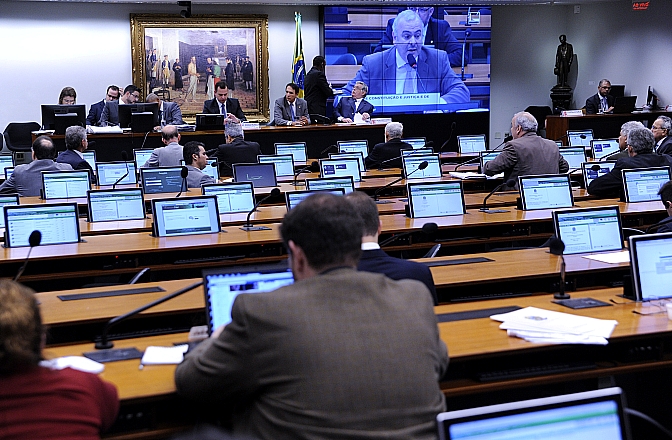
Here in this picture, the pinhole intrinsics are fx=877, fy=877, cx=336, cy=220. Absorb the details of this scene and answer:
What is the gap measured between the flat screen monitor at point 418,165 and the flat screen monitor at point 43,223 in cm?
451

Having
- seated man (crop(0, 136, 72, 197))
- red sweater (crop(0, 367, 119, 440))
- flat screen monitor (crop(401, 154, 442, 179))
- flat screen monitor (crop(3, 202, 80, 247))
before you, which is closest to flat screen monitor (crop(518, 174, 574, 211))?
flat screen monitor (crop(401, 154, 442, 179))

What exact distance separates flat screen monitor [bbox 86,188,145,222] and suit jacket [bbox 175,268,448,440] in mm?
4521

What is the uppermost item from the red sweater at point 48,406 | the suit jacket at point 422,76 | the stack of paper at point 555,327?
the suit jacket at point 422,76

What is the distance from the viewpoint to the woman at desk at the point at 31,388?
196 cm

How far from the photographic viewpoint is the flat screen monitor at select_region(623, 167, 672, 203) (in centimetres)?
720

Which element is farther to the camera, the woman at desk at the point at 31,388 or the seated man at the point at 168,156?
the seated man at the point at 168,156

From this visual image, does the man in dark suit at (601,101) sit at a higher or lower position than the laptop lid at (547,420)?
higher

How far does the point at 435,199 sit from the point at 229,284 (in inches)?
151

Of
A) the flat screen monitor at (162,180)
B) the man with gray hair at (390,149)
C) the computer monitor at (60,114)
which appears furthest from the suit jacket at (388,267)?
the computer monitor at (60,114)

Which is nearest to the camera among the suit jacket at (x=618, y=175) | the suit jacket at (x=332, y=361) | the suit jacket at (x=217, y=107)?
the suit jacket at (x=332, y=361)

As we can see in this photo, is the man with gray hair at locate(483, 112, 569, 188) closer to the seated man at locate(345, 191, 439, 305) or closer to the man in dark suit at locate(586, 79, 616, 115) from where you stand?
the seated man at locate(345, 191, 439, 305)

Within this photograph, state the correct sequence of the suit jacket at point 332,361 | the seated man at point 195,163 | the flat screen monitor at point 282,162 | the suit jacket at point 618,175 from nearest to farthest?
the suit jacket at point 332,361 < the suit jacket at point 618,175 < the seated man at point 195,163 < the flat screen monitor at point 282,162

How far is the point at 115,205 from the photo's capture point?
6574mm

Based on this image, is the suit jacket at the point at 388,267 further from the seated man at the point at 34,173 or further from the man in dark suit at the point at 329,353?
the seated man at the point at 34,173
